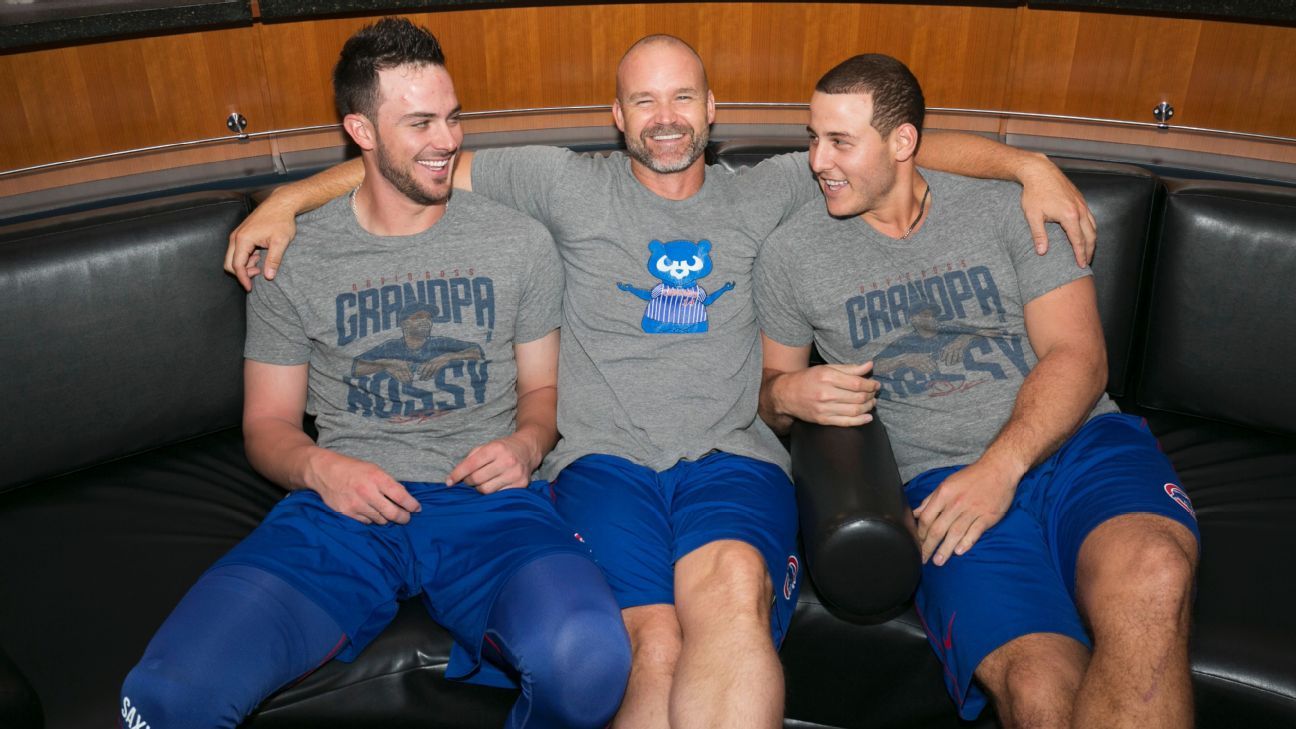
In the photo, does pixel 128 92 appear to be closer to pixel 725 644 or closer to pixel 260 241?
pixel 260 241

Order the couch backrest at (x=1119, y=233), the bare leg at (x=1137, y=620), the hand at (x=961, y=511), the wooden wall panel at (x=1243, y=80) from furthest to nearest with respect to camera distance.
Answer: the wooden wall panel at (x=1243, y=80) < the couch backrest at (x=1119, y=233) < the hand at (x=961, y=511) < the bare leg at (x=1137, y=620)

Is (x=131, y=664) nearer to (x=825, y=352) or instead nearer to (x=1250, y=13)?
(x=825, y=352)

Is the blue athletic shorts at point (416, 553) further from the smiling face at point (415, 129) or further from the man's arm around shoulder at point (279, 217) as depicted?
the smiling face at point (415, 129)

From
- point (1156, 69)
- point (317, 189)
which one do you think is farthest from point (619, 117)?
point (1156, 69)

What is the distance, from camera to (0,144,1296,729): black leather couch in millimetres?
1624

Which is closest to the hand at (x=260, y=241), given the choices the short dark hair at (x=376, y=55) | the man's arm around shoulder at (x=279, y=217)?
the man's arm around shoulder at (x=279, y=217)

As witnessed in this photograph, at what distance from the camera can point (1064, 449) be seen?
190cm

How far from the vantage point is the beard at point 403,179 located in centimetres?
190

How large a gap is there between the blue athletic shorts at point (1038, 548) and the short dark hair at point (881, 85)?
0.67 metres

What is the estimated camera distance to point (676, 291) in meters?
1.99

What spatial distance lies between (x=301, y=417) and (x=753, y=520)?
88cm

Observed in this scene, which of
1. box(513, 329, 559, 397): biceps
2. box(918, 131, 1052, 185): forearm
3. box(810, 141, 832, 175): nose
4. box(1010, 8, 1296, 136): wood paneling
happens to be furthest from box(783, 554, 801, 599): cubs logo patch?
box(1010, 8, 1296, 136): wood paneling

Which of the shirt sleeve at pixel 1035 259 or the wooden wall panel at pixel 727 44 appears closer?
the shirt sleeve at pixel 1035 259

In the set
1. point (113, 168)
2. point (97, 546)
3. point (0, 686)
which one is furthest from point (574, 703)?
point (113, 168)
